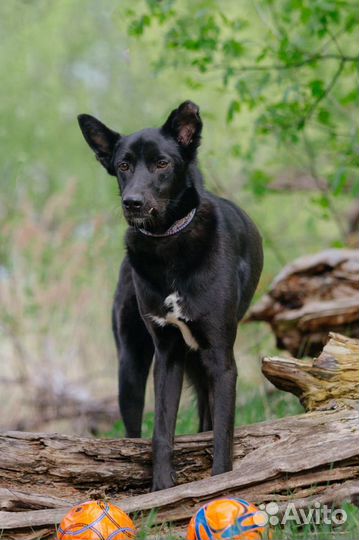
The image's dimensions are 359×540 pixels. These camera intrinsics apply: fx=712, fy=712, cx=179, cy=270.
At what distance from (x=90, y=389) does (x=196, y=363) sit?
14.9 ft

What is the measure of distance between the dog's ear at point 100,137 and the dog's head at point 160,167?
0.01m

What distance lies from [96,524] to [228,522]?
1.55ft

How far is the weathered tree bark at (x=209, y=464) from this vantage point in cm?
280

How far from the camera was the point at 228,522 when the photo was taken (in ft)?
7.83

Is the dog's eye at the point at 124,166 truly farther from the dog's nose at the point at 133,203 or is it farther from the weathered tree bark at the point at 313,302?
the weathered tree bark at the point at 313,302

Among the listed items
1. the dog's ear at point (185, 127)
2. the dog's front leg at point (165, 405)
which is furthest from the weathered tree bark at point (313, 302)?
the dog's ear at point (185, 127)

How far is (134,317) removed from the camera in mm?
4035

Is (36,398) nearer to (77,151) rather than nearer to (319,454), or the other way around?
(319,454)

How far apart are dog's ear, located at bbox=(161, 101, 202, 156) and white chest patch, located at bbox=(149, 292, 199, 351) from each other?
2.54ft

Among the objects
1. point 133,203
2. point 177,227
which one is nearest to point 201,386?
point 177,227

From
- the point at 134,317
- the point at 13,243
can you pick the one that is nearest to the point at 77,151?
the point at 13,243

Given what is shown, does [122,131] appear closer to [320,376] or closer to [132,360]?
[132,360]

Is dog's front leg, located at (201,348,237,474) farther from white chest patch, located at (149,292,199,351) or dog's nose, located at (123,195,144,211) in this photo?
dog's nose, located at (123,195,144,211)

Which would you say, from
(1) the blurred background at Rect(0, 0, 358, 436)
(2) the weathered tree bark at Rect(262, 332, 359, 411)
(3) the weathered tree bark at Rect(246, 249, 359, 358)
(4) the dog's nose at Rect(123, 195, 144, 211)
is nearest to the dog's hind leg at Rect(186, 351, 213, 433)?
(2) the weathered tree bark at Rect(262, 332, 359, 411)
